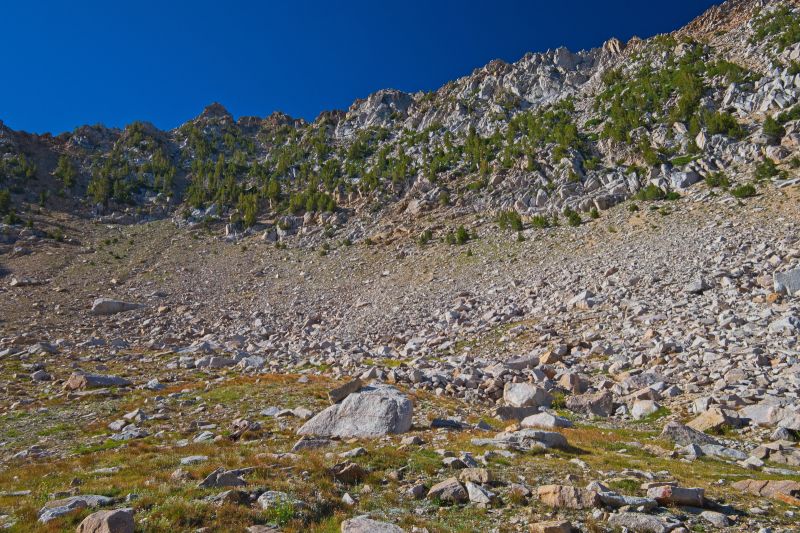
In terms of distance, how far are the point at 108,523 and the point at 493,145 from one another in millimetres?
58810

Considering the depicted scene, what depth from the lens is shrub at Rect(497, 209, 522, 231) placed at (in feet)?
130

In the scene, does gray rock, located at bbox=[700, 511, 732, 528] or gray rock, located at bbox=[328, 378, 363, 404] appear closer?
gray rock, located at bbox=[700, 511, 732, 528]

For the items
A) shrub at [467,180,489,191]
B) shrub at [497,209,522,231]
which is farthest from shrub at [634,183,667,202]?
shrub at [467,180,489,191]

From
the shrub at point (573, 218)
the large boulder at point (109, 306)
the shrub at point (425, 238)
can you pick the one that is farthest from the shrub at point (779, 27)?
the large boulder at point (109, 306)

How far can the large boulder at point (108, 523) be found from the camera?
5773 mm

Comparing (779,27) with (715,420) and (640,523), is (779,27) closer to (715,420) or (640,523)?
(715,420)

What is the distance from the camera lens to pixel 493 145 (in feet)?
193

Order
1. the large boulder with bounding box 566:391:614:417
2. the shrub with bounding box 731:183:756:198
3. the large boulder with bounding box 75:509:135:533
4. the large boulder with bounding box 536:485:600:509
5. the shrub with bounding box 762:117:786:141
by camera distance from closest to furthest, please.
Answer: the large boulder with bounding box 75:509:135:533 < the large boulder with bounding box 536:485:600:509 < the large boulder with bounding box 566:391:614:417 < the shrub with bounding box 731:183:756:198 < the shrub with bounding box 762:117:786:141

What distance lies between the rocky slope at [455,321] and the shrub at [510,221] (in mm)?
240

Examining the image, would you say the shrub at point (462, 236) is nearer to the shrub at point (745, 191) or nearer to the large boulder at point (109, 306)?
the shrub at point (745, 191)

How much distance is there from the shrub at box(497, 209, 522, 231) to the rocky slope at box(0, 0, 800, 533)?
0.79 ft

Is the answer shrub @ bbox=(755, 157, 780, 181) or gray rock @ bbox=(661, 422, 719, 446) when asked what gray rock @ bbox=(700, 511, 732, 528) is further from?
shrub @ bbox=(755, 157, 780, 181)

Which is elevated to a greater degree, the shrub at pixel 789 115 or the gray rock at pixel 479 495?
the shrub at pixel 789 115

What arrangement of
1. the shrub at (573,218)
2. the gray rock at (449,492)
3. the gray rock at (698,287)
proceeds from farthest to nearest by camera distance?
the shrub at (573,218)
the gray rock at (698,287)
the gray rock at (449,492)
